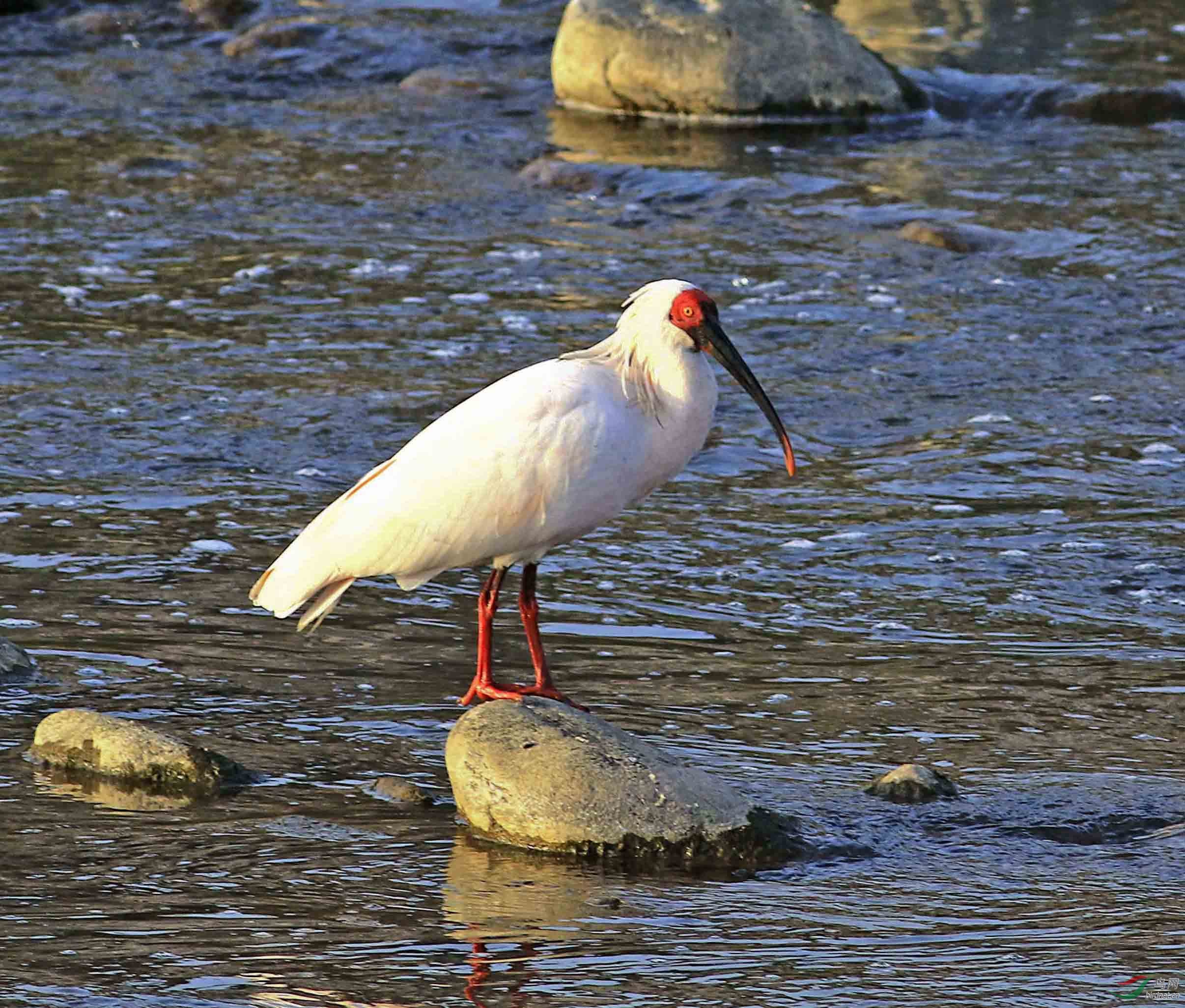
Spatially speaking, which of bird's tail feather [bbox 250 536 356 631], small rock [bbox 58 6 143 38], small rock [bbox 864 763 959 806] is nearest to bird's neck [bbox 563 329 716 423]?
bird's tail feather [bbox 250 536 356 631]

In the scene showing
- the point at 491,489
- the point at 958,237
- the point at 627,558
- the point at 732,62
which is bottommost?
the point at 627,558

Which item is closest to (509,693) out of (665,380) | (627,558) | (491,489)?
(491,489)

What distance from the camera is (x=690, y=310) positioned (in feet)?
20.9

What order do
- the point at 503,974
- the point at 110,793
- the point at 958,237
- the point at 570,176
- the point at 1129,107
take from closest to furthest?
the point at 503,974 → the point at 110,793 → the point at 958,237 → the point at 570,176 → the point at 1129,107

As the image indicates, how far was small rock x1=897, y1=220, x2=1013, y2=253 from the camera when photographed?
523 inches

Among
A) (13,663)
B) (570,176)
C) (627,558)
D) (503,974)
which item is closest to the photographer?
(503,974)

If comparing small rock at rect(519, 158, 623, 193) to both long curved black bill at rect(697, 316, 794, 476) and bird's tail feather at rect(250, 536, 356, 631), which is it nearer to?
long curved black bill at rect(697, 316, 794, 476)

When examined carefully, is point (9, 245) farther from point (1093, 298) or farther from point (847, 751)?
point (847, 751)

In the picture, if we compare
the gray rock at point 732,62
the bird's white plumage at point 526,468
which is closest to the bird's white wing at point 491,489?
the bird's white plumage at point 526,468

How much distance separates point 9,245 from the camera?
1328 cm

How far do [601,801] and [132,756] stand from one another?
1353mm

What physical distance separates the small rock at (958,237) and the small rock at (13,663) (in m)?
7.69

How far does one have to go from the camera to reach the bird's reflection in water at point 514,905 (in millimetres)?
5043

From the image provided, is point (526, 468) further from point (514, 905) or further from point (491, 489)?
point (514, 905)
